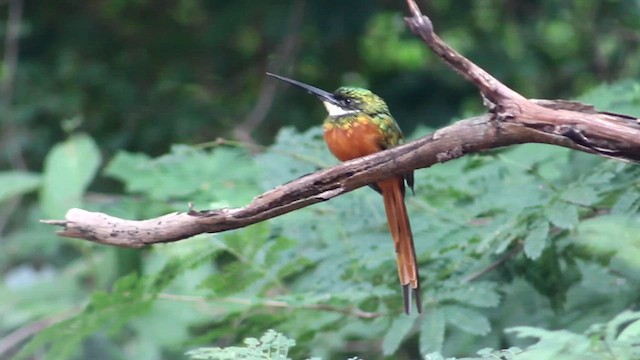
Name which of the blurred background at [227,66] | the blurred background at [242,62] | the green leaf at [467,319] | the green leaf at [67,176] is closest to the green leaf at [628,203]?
the green leaf at [467,319]

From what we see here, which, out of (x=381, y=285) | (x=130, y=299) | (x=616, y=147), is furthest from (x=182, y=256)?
(x=616, y=147)

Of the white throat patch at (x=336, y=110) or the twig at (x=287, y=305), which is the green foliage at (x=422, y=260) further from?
the white throat patch at (x=336, y=110)

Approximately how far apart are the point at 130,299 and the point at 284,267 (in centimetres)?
41

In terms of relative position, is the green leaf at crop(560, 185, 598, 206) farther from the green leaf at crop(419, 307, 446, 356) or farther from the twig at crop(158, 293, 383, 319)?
the twig at crop(158, 293, 383, 319)

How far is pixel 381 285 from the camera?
2893 millimetres

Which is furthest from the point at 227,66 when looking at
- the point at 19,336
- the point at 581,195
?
the point at 581,195

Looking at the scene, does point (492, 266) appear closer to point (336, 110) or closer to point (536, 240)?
point (536, 240)

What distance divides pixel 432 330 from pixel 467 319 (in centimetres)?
9

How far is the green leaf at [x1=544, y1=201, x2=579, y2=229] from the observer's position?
2.48 metres

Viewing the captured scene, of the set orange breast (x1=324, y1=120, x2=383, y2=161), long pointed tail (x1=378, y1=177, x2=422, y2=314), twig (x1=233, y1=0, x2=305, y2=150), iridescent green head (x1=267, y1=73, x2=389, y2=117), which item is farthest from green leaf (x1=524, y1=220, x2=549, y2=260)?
twig (x1=233, y1=0, x2=305, y2=150)

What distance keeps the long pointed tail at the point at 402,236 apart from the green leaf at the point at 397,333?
0.59 ft

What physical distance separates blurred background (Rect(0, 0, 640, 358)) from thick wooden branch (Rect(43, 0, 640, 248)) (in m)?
2.95

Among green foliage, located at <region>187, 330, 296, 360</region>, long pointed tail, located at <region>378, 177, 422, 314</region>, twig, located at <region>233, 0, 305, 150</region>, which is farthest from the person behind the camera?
twig, located at <region>233, 0, 305, 150</region>

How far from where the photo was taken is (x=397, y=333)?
2830 mm
